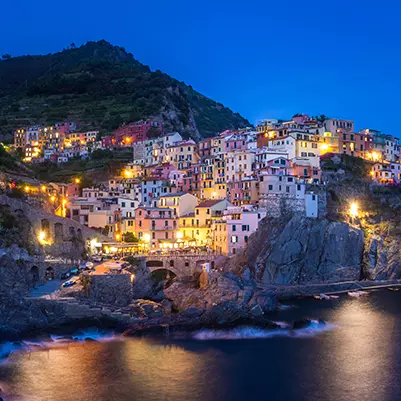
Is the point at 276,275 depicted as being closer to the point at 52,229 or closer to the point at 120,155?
the point at 52,229

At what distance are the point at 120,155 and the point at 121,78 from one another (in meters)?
49.6

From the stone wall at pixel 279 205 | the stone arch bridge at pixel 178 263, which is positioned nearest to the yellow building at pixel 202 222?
the stone wall at pixel 279 205

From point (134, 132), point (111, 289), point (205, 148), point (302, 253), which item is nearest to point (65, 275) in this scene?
point (111, 289)

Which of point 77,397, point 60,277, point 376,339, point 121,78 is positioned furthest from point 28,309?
point 121,78

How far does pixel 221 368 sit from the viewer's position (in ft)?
110

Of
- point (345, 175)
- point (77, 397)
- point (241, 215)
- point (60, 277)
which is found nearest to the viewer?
point (77, 397)

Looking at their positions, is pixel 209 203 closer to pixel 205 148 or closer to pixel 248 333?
pixel 205 148

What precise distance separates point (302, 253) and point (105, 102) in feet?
244

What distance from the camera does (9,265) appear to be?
136 feet

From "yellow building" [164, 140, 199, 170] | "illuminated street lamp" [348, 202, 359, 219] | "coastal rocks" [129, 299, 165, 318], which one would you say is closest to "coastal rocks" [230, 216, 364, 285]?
"illuminated street lamp" [348, 202, 359, 219]

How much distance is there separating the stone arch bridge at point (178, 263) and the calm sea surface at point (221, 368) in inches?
563

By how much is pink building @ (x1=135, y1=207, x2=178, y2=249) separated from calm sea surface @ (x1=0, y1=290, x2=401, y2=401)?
21395 millimetres

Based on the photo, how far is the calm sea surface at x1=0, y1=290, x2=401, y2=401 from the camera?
98.8 feet

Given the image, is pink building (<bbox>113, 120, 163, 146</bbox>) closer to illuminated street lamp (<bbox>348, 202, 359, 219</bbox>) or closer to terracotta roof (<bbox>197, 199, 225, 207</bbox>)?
terracotta roof (<bbox>197, 199, 225, 207</bbox>)
